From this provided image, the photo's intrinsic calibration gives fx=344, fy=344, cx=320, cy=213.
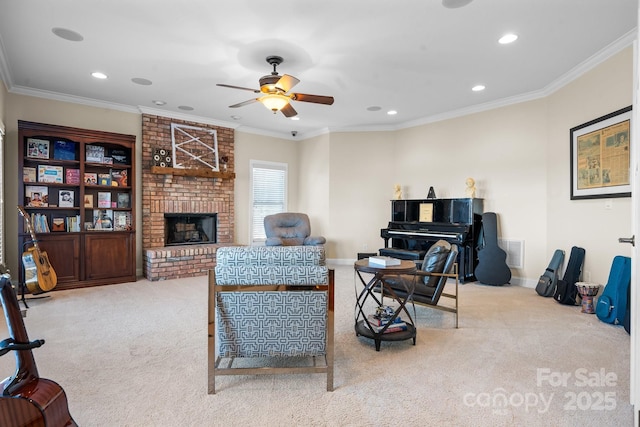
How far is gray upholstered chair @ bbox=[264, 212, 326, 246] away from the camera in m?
6.06

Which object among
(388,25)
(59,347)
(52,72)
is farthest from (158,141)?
(388,25)

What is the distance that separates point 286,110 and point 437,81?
Result: 2.02 meters

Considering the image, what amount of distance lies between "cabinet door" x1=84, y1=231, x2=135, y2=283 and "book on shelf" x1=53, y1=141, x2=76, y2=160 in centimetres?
117

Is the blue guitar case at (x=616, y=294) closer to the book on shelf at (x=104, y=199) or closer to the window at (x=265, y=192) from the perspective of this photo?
the window at (x=265, y=192)

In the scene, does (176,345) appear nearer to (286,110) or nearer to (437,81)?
(286,110)

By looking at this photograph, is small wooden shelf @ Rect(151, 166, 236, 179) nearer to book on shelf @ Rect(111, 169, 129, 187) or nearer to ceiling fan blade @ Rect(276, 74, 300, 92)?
book on shelf @ Rect(111, 169, 129, 187)

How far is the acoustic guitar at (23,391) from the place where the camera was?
1090 millimetres

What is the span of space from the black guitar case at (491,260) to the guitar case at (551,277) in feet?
1.76

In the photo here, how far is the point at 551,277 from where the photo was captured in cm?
430

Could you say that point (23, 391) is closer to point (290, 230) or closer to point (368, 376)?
point (368, 376)

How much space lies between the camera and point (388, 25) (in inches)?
120

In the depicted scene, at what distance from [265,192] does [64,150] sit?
346 centimetres

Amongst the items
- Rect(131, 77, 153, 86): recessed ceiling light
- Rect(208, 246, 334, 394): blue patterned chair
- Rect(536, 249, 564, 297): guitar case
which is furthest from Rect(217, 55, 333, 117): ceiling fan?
Rect(536, 249, 564, 297): guitar case

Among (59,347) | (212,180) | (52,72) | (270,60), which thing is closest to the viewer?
(59,347)
